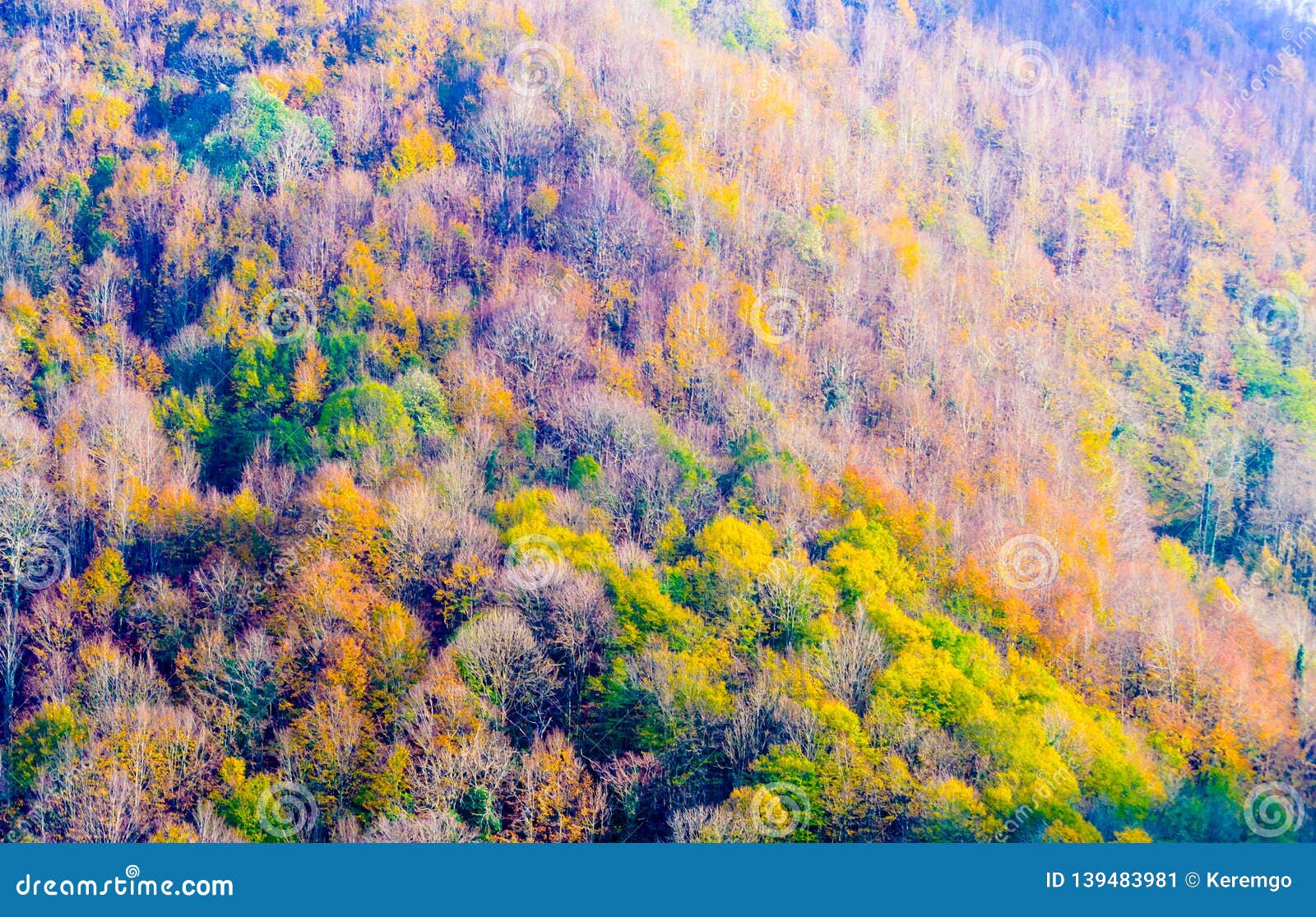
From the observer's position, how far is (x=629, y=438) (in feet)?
191

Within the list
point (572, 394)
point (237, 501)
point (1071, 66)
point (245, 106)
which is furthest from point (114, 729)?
point (1071, 66)

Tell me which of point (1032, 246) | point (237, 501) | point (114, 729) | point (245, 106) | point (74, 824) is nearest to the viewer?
point (74, 824)

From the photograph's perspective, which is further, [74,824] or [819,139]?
[819,139]

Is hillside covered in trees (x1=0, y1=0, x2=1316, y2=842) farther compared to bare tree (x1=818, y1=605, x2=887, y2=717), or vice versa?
bare tree (x1=818, y1=605, x2=887, y2=717)

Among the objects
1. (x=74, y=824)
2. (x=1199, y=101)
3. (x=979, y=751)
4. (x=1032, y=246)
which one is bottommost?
(x=74, y=824)

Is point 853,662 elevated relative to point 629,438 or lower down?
lower down

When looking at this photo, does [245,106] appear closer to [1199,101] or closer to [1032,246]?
[1032,246]

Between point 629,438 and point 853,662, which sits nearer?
point 853,662

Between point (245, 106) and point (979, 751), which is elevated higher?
point (245, 106)

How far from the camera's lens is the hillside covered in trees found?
40562 millimetres

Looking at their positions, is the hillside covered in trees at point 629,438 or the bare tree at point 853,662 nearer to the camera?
the hillside covered in trees at point 629,438

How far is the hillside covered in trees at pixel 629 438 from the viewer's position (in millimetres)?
40562

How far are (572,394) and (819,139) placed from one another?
147 feet

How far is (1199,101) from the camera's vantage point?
118m
